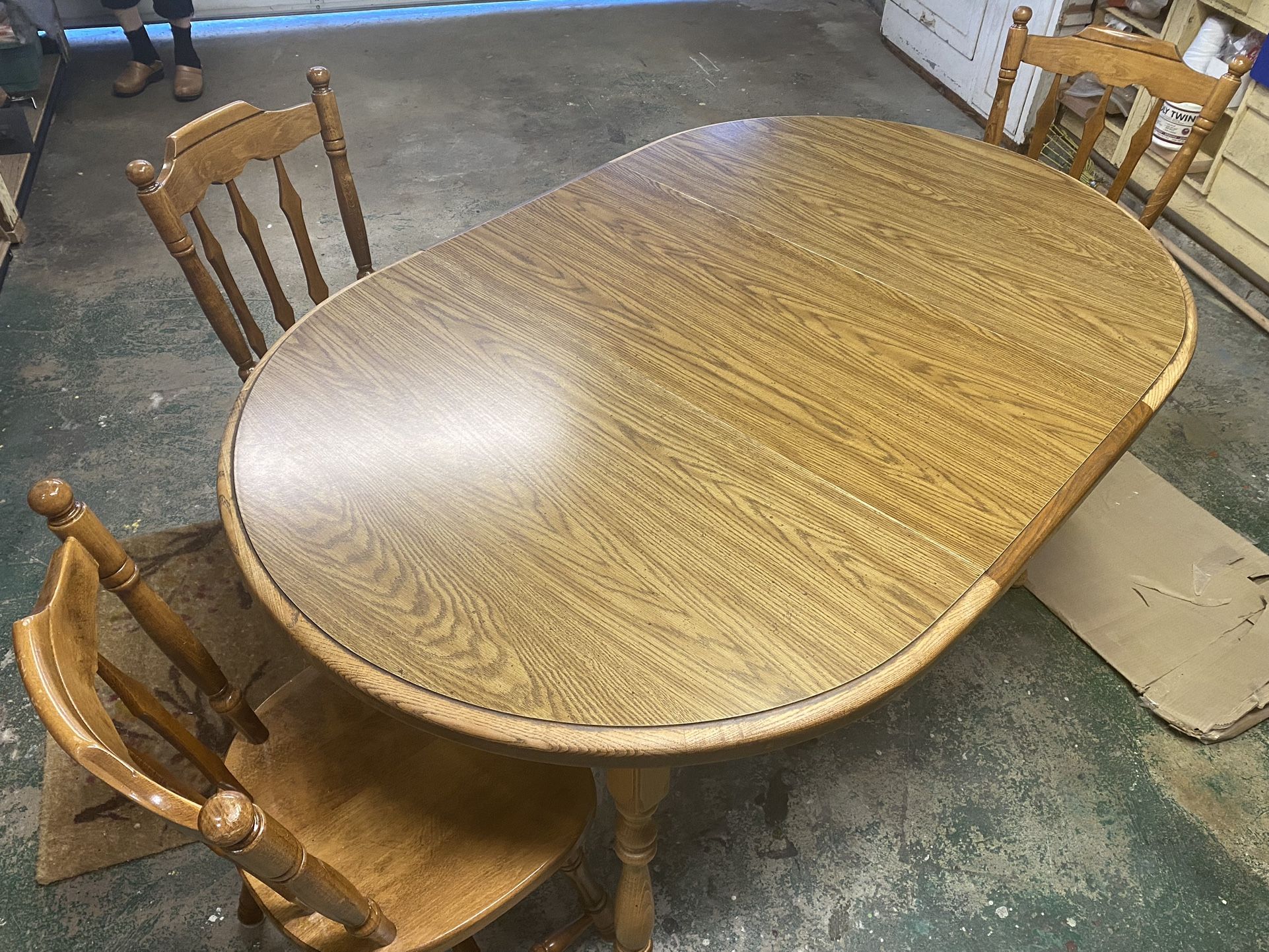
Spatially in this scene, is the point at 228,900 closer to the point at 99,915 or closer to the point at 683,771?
the point at 99,915

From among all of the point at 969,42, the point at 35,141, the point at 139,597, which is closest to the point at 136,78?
the point at 35,141

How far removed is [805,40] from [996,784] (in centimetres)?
380

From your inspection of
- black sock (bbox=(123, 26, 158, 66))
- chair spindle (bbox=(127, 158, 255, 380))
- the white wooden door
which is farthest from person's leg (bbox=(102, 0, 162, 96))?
the white wooden door

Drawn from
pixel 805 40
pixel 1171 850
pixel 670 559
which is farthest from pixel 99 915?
pixel 805 40

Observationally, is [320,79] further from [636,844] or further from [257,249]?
[636,844]

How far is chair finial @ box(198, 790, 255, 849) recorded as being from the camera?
2.10 feet

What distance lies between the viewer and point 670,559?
3.29 ft

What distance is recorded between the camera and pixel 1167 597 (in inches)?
73.8

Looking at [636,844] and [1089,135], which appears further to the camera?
[1089,135]

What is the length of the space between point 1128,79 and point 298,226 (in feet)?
5.52

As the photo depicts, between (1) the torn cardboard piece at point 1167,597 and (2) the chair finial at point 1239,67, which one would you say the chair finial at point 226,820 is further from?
(2) the chair finial at point 1239,67

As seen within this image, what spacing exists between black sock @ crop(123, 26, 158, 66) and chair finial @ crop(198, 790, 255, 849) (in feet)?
13.5

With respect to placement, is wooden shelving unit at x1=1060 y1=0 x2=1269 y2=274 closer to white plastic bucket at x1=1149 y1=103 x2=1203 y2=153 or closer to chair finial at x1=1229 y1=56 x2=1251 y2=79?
white plastic bucket at x1=1149 y1=103 x2=1203 y2=153

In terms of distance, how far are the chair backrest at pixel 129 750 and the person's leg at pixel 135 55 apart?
3.67m
